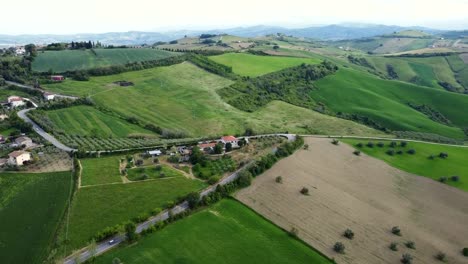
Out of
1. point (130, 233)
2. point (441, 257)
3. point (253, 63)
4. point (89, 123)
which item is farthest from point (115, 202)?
point (253, 63)

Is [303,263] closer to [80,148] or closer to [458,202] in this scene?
[458,202]

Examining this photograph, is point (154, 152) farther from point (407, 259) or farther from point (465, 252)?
point (465, 252)

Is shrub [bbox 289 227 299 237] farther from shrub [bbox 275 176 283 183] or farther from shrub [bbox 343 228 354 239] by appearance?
shrub [bbox 275 176 283 183]

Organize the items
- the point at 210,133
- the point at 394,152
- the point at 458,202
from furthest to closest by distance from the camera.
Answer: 1. the point at 210,133
2. the point at 394,152
3. the point at 458,202

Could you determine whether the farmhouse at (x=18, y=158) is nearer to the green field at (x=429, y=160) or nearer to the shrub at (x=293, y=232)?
the shrub at (x=293, y=232)

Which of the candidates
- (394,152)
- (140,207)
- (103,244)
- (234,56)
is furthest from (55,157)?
(234,56)

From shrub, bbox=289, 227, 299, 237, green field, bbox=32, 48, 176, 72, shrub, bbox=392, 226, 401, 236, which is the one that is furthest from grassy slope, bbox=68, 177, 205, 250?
green field, bbox=32, 48, 176, 72

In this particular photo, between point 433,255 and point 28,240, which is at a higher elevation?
point 28,240
